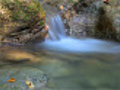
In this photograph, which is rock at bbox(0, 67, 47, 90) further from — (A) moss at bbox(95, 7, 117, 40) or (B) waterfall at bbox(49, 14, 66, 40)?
(A) moss at bbox(95, 7, 117, 40)

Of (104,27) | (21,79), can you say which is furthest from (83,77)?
(104,27)

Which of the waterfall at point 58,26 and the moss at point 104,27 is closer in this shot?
the moss at point 104,27

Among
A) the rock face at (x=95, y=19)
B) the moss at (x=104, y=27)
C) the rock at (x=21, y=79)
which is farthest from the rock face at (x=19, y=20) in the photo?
the moss at (x=104, y=27)

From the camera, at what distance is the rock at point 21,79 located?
1829mm

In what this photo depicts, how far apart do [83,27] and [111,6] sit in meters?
2.04

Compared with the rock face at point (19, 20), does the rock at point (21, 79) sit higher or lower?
lower

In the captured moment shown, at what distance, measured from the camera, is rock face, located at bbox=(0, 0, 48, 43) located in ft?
14.4

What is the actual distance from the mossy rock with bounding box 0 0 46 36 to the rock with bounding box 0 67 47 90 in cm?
267

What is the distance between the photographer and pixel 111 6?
6199mm

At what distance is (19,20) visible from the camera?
4641 millimetres

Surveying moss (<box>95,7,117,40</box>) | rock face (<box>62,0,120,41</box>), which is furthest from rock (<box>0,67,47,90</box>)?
moss (<box>95,7,117,40</box>)

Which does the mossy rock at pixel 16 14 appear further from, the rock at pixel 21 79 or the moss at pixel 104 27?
the moss at pixel 104 27

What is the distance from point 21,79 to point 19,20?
3.14 meters

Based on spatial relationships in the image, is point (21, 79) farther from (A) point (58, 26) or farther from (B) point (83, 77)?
(A) point (58, 26)
